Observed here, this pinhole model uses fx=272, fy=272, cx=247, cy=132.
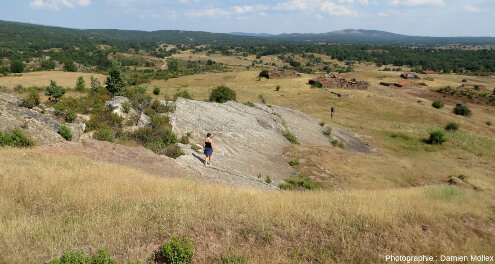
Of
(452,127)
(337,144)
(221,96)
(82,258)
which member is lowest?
(452,127)

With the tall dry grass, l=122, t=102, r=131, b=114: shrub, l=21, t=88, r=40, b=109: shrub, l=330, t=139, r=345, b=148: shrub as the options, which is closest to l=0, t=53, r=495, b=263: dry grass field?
the tall dry grass

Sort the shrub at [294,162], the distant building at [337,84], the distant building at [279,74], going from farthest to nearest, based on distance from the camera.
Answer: the distant building at [279,74] → the distant building at [337,84] → the shrub at [294,162]

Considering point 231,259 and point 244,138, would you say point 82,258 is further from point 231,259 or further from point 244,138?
point 244,138

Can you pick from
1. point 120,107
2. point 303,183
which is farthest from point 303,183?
point 120,107

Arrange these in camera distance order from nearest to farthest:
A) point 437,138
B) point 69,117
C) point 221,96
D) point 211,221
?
point 211,221 < point 69,117 < point 437,138 < point 221,96

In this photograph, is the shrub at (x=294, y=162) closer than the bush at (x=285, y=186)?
No

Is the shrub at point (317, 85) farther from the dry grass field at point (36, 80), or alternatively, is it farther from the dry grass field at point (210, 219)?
the dry grass field at point (210, 219)

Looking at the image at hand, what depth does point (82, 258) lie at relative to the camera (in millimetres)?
4480

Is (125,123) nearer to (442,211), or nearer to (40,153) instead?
(40,153)

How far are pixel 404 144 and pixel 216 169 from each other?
77.2 feet

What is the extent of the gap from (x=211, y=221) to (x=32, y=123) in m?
11.1

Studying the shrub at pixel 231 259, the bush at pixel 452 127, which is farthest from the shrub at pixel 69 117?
the bush at pixel 452 127

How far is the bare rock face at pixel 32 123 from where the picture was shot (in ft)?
37.7

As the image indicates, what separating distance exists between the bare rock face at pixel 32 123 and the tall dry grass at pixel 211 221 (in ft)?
10.4
